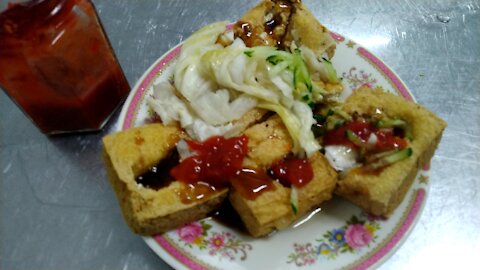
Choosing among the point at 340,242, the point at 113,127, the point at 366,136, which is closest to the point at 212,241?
the point at 340,242

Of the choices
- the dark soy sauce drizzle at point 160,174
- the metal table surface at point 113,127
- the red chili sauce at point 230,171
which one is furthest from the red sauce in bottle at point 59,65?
the red chili sauce at point 230,171

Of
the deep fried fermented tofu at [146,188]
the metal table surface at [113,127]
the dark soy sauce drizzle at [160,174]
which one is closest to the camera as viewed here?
the deep fried fermented tofu at [146,188]

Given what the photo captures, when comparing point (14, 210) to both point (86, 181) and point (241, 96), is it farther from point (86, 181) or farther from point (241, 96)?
point (241, 96)

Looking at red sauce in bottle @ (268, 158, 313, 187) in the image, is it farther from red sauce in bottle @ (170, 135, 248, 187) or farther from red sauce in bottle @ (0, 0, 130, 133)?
red sauce in bottle @ (0, 0, 130, 133)

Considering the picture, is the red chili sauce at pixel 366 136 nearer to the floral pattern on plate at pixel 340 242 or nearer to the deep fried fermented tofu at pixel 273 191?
the deep fried fermented tofu at pixel 273 191

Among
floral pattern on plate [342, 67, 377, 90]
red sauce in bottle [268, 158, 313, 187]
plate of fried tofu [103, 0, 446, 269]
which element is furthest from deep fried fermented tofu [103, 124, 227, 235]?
floral pattern on plate [342, 67, 377, 90]

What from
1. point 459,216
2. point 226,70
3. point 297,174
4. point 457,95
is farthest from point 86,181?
point 457,95

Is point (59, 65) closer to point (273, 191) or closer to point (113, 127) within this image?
point (113, 127)

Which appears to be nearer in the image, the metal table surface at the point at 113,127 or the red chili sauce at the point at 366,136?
the red chili sauce at the point at 366,136
